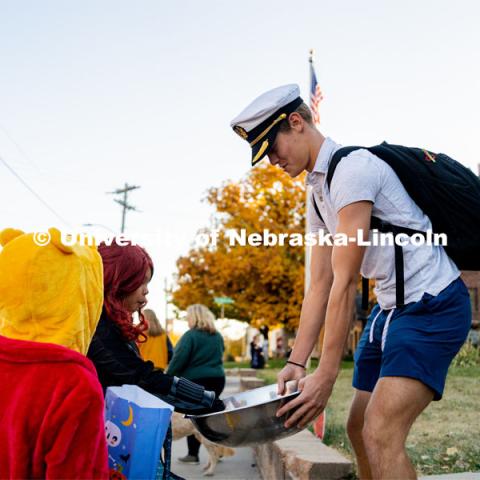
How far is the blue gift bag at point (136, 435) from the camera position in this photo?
2.67 metres

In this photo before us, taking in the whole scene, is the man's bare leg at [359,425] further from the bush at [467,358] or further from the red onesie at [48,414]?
the bush at [467,358]

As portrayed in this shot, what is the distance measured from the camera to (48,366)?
2.32 metres

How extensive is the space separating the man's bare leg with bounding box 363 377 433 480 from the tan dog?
4655mm

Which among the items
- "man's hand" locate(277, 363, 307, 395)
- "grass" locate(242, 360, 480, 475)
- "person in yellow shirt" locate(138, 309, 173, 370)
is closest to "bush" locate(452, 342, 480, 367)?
"grass" locate(242, 360, 480, 475)

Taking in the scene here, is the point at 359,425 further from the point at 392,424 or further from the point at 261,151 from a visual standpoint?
the point at 261,151

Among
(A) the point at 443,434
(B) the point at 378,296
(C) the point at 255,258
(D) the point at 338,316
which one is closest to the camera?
(D) the point at 338,316

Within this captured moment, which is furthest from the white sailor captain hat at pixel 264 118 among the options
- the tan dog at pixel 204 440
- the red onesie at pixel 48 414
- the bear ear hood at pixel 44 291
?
the tan dog at pixel 204 440

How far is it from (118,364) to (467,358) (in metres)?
15.4

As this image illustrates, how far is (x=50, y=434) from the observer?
2238mm

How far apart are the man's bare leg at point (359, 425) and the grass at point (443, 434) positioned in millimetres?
1857

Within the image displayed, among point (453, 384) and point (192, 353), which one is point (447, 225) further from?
point (453, 384)

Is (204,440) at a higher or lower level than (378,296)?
lower

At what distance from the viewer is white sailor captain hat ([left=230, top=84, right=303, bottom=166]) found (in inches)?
123

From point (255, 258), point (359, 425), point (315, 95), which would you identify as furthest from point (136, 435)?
→ point (255, 258)
